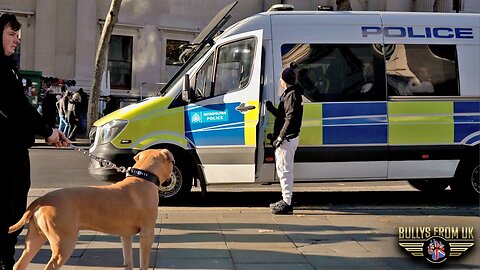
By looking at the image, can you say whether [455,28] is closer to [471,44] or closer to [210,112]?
[471,44]

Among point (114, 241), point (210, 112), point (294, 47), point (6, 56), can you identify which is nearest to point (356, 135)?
point (294, 47)

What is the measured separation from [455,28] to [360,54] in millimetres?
1579

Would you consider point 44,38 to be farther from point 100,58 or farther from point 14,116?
point 14,116

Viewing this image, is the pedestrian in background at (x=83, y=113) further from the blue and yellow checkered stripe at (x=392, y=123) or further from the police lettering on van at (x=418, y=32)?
the police lettering on van at (x=418, y=32)

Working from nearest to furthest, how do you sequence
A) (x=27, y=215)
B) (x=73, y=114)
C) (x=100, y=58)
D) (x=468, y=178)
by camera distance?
(x=27, y=215), (x=468, y=178), (x=73, y=114), (x=100, y=58)

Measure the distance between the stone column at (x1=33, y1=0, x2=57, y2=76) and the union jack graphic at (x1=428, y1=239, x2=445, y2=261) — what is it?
23.1 m

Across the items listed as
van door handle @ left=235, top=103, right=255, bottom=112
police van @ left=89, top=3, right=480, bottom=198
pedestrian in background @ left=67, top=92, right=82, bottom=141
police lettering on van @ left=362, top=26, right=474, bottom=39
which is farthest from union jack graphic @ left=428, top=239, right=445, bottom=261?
pedestrian in background @ left=67, top=92, right=82, bottom=141

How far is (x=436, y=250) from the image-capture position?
5297mm

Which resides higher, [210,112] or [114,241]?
[210,112]

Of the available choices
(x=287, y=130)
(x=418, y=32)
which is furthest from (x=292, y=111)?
(x=418, y=32)

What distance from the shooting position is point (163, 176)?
15.1ft

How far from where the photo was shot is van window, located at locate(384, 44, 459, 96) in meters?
8.38

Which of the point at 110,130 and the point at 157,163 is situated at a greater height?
the point at 110,130

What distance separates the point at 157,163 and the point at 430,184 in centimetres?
652
